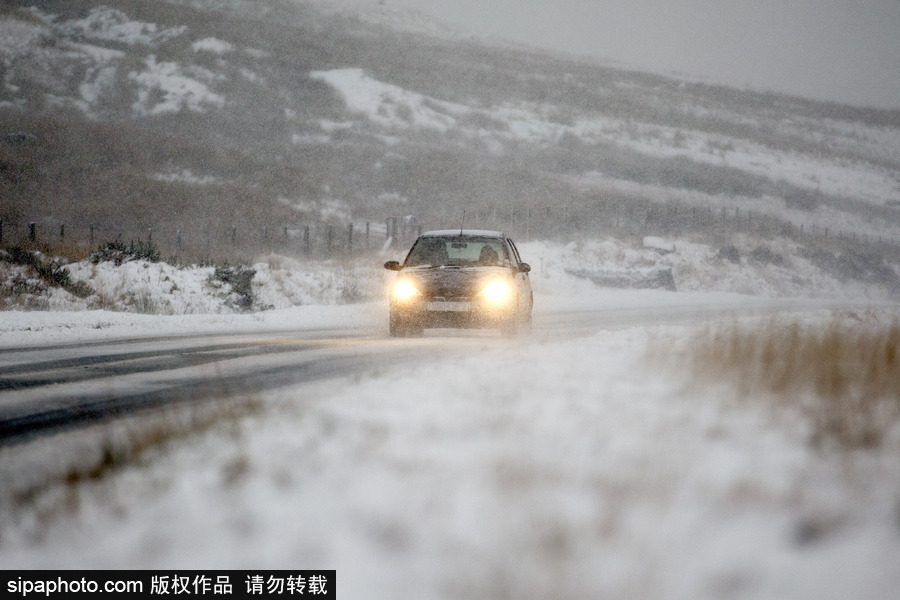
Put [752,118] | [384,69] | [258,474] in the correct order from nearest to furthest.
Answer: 1. [258,474]
2. [384,69]
3. [752,118]

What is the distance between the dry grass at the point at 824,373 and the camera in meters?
5.63

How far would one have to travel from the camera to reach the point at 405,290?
14289mm

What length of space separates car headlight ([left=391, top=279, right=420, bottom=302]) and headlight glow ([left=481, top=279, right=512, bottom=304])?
1.07m

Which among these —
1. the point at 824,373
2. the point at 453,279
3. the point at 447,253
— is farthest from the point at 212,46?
the point at 824,373

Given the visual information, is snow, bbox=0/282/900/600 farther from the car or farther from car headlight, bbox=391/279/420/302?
car headlight, bbox=391/279/420/302

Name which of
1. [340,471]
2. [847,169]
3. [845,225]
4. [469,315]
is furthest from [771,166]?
[340,471]

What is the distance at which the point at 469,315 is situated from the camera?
45.6 feet

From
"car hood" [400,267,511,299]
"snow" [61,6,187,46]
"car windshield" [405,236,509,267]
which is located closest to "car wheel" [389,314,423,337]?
"car hood" [400,267,511,299]

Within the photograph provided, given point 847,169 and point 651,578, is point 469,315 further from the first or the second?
point 847,169

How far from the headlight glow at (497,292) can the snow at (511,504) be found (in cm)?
740

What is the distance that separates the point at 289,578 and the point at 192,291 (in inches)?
856

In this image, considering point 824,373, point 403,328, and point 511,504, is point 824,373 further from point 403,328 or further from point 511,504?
point 403,328

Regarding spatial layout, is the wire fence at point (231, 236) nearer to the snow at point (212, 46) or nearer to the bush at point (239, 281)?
the bush at point (239, 281)

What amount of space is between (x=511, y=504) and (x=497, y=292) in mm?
10053
